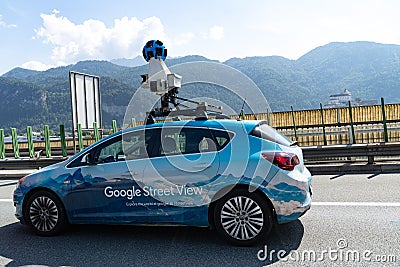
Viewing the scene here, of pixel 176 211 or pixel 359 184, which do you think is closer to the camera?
pixel 176 211

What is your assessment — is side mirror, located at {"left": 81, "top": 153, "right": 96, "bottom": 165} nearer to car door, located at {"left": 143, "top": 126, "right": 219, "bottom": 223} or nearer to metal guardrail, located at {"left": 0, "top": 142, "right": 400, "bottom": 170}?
car door, located at {"left": 143, "top": 126, "right": 219, "bottom": 223}

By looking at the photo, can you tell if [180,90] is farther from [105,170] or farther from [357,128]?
[357,128]

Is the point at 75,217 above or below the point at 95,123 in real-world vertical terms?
below

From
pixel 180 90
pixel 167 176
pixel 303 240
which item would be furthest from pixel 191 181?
pixel 180 90

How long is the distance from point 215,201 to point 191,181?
0.40m

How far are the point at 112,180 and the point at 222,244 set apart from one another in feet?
5.70

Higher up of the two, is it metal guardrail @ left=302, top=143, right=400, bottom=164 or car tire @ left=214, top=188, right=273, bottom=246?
metal guardrail @ left=302, top=143, right=400, bottom=164

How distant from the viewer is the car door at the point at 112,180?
5.32 metres

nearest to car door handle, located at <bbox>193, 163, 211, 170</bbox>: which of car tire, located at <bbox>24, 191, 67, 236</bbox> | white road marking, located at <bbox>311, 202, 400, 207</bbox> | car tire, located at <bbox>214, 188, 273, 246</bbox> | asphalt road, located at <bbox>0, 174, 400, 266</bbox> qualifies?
car tire, located at <bbox>214, 188, 273, 246</bbox>

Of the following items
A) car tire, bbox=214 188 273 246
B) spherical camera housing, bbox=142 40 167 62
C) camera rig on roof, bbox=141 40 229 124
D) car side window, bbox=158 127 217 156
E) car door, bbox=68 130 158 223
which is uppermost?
spherical camera housing, bbox=142 40 167 62

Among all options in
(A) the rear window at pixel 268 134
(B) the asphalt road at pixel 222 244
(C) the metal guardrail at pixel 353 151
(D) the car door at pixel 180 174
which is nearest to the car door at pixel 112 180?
(D) the car door at pixel 180 174

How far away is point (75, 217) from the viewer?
5609 millimetres

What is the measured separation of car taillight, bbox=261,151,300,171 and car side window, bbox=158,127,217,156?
710 mm

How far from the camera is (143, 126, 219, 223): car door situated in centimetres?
505
